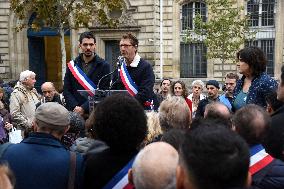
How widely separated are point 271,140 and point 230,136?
180cm

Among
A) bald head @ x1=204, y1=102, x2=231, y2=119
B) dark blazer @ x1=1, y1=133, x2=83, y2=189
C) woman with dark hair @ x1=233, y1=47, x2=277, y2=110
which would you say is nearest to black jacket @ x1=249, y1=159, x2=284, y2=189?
bald head @ x1=204, y1=102, x2=231, y2=119

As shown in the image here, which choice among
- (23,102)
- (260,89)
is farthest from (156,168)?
(23,102)

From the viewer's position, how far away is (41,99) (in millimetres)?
→ 8961

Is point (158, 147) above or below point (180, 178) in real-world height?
above

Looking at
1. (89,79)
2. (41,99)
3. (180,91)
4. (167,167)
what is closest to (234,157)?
(167,167)

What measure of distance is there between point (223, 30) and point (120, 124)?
66.4ft

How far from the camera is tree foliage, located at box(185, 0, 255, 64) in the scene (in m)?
22.7

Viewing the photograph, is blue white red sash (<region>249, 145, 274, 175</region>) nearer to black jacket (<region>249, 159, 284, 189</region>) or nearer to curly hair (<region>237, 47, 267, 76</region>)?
black jacket (<region>249, 159, 284, 189</region>)

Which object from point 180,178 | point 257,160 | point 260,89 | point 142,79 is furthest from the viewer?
point 142,79

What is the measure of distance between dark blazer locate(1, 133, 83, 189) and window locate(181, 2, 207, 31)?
23407 millimetres

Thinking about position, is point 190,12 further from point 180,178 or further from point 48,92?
point 180,178

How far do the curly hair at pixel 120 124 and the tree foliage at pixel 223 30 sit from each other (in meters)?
19.9

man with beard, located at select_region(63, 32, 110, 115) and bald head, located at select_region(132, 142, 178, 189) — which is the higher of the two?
man with beard, located at select_region(63, 32, 110, 115)

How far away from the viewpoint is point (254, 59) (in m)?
5.33
